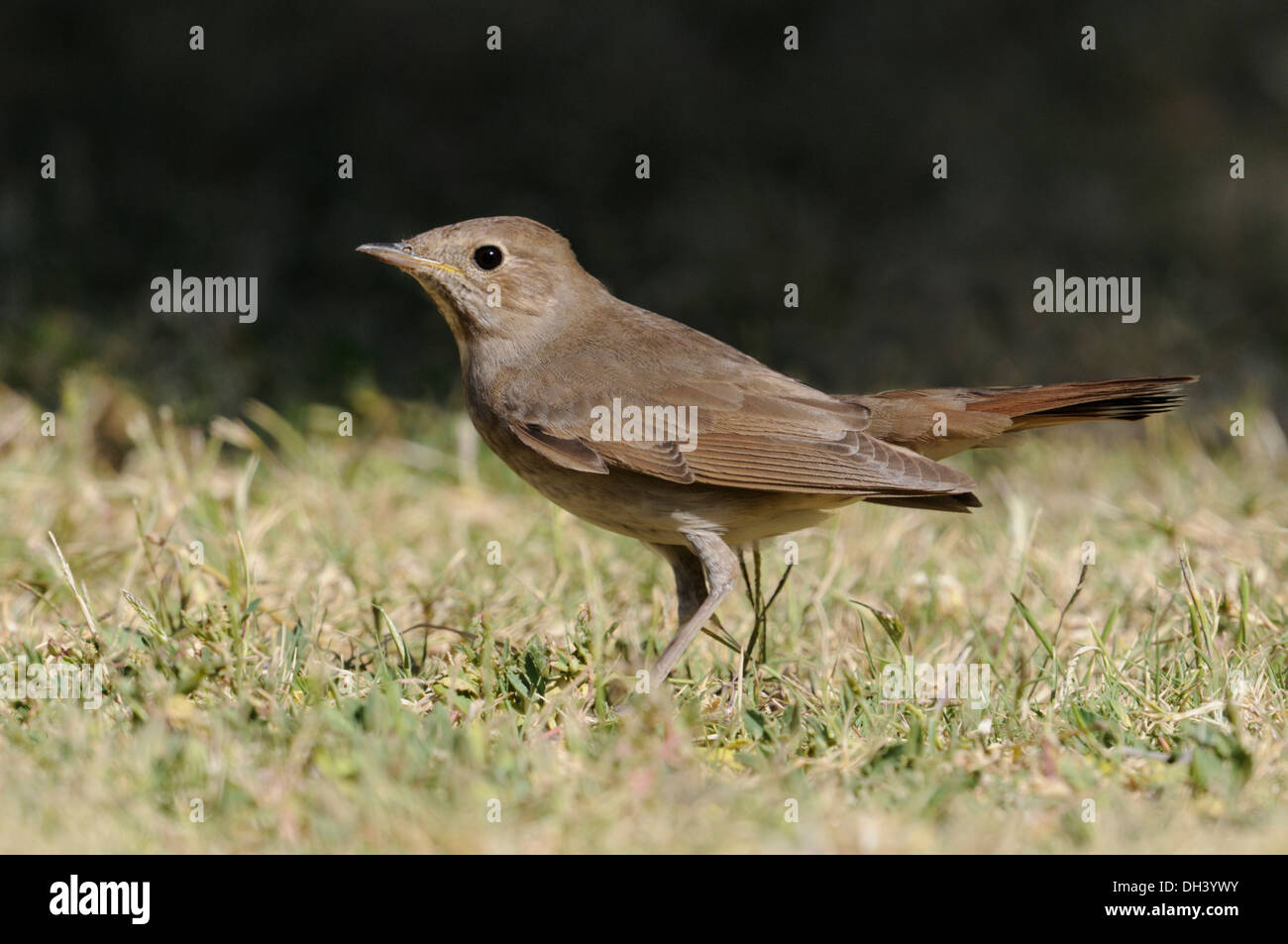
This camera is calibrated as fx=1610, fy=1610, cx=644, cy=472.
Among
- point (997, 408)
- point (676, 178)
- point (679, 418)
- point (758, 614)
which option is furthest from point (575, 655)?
point (676, 178)

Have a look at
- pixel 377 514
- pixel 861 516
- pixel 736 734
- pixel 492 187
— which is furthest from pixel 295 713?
pixel 492 187

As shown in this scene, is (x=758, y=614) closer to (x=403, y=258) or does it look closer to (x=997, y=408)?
(x=997, y=408)

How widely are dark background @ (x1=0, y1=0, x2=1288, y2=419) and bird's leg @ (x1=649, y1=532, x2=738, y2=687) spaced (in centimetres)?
289

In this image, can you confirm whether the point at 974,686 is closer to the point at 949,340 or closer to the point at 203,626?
the point at 203,626

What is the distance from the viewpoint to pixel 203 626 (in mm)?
4742

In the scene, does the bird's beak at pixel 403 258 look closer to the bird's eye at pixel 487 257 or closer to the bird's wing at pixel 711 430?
the bird's eye at pixel 487 257

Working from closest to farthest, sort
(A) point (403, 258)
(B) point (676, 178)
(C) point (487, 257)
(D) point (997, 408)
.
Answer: (D) point (997, 408) < (A) point (403, 258) < (C) point (487, 257) < (B) point (676, 178)

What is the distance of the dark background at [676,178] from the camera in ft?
26.9

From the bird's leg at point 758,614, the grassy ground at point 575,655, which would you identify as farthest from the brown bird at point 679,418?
the grassy ground at point 575,655

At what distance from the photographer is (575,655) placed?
15.6 ft

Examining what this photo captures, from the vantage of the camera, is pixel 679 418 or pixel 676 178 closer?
pixel 679 418

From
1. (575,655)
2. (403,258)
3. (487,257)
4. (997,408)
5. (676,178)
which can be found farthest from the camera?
(676,178)

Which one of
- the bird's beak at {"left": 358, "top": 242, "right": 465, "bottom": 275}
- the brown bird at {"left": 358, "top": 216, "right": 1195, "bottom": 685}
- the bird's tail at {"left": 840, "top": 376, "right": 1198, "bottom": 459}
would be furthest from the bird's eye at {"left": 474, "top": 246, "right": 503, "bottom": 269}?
the bird's tail at {"left": 840, "top": 376, "right": 1198, "bottom": 459}

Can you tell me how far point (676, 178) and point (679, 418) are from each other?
526 cm
